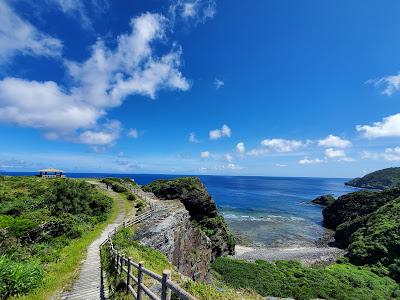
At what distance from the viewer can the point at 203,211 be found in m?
51.8

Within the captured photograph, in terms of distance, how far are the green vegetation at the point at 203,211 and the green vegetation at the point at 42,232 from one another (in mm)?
17742

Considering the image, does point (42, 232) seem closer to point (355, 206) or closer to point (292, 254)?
point (292, 254)

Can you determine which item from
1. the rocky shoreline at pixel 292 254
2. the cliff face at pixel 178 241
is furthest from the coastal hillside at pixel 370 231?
the cliff face at pixel 178 241

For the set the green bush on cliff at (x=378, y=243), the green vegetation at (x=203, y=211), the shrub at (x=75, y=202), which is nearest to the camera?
the shrub at (x=75, y=202)

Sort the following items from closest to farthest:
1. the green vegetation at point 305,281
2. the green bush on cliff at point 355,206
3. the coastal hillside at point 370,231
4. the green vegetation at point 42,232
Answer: the green vegetation at point 42,232
the green vegetation at point 305,281
the coastal hillside at point 370,231
the green bush on cliff at point 355,206

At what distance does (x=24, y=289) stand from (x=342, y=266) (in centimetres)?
4474

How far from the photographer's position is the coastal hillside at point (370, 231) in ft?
144

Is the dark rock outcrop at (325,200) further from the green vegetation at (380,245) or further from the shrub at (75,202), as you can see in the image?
the shrub at (75,202)

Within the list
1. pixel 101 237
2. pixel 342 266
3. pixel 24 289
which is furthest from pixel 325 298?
pixel 24 289

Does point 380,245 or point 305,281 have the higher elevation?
point 380,245

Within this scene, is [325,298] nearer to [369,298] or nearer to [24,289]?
[369,298]

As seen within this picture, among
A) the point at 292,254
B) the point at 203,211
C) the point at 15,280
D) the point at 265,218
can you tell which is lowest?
the point at 292,254

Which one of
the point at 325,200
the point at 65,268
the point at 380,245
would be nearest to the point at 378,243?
the point at 380,245

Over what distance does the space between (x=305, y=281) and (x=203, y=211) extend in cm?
2275
